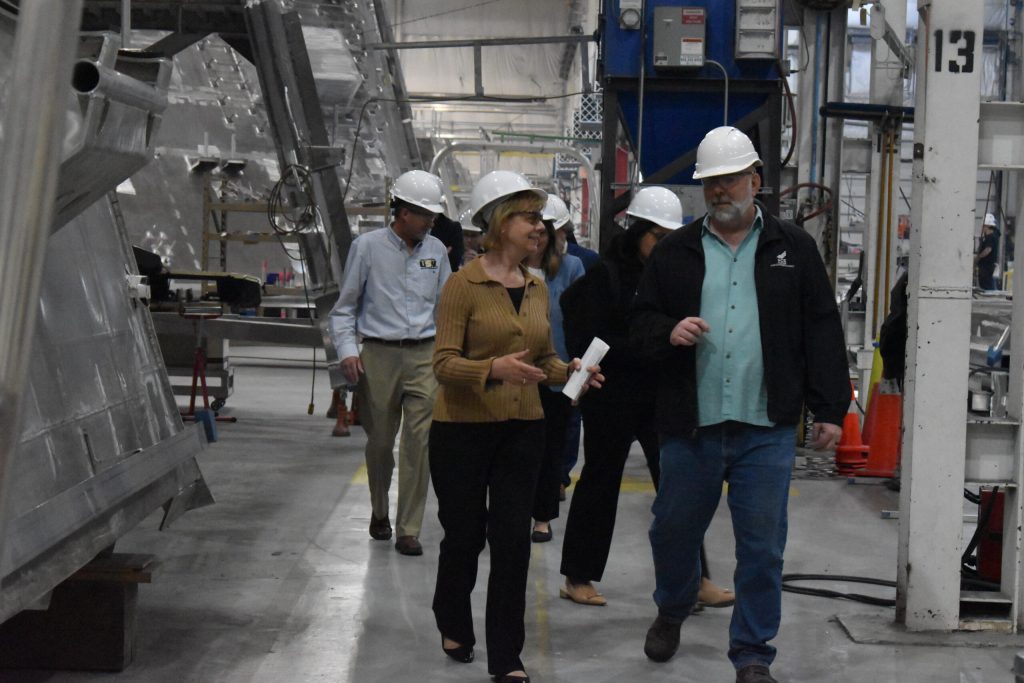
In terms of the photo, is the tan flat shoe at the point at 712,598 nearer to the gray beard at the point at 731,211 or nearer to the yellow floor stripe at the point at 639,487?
the gray beard at the point at 731,211

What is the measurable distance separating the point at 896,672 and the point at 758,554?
92cm

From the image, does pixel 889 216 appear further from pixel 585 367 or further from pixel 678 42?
pixel 585 367

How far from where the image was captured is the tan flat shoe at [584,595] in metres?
5.59

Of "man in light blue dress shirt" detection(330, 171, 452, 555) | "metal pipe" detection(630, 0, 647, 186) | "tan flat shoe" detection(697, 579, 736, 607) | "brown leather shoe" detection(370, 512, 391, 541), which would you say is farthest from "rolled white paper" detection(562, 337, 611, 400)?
"metal pipe" detection(630, 0, 647, 186)

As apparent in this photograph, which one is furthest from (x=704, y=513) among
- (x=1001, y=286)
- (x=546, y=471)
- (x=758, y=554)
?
(x=1001, y=286)

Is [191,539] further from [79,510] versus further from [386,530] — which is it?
[79,510]

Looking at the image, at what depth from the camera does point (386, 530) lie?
6828 mm

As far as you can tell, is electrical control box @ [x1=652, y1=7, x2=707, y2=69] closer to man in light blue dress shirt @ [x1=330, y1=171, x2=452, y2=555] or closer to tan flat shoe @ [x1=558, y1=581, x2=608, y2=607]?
man in light blue dress shirt @ [x1=330, y1=171, x2=452, y2=555]

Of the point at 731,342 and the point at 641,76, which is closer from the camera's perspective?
the point at 731,342

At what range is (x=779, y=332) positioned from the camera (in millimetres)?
4215

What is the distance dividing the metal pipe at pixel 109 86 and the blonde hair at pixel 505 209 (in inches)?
52.2

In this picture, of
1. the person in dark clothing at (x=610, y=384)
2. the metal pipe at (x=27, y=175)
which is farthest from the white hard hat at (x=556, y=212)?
the metal pipe at (x=27, y=175)

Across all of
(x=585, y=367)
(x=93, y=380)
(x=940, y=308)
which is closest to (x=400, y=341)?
(x=93, y=380)

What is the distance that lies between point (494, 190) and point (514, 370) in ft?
2.29
